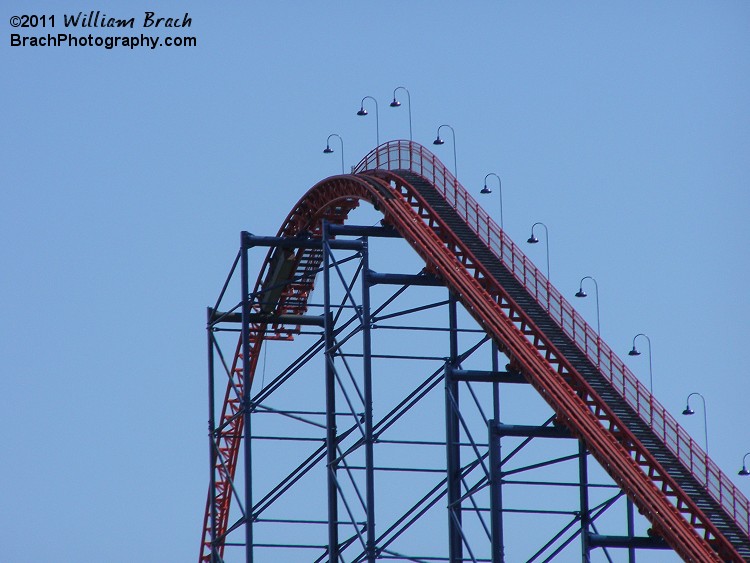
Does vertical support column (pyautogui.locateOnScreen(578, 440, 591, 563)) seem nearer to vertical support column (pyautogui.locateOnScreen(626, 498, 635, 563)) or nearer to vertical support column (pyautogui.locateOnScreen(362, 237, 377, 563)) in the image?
vertical support column (pyautogui.locateOnScreen(626, 498, 635, 563))

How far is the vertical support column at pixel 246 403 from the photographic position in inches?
2183

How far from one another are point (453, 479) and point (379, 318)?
4.06m

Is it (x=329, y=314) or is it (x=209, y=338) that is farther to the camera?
(x=209, y=338)

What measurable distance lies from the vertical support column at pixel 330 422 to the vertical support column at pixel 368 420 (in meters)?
1.91

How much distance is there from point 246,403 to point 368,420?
595 centimetres

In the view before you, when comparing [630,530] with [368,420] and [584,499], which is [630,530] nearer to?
[584,499]

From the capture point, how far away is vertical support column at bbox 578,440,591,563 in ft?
159

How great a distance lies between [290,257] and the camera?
59719mm

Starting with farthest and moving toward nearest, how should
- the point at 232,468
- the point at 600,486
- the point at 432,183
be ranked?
the point at 232,468 < the point at 432,183 < the point at 600,486

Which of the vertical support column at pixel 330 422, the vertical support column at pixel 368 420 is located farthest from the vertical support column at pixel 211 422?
the vertical support column at pixel 368 420

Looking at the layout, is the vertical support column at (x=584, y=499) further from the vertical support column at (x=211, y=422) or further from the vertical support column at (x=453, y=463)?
the vertical support column at (x=211, y=422)

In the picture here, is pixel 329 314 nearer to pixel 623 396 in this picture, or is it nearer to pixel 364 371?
pixel 364 371

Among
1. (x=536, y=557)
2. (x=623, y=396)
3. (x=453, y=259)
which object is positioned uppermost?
(x=453, y=259)

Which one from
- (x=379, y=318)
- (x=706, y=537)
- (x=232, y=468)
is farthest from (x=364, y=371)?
(x=232, y=468)
